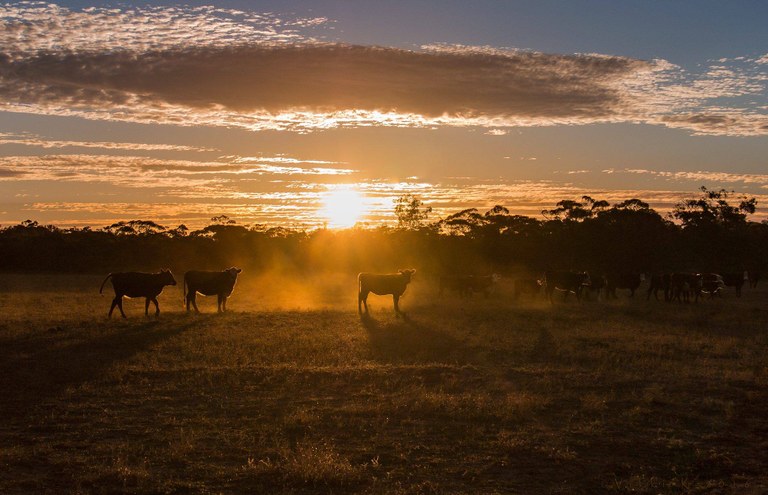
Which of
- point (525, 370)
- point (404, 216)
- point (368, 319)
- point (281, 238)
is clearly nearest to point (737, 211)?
point (404, 216)

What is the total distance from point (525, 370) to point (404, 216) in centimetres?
7564

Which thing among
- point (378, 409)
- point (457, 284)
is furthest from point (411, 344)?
point (457, 284)

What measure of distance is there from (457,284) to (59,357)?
22678mm

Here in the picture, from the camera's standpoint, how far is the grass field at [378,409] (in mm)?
8156

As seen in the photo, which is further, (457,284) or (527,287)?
(457,284)

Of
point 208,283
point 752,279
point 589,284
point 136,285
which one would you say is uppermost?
point 136,285

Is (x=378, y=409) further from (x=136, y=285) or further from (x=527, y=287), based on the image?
(x=527, y=287)

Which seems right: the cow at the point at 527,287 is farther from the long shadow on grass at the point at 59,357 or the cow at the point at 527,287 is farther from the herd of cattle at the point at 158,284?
the long shadow on grass at the point at 59,357

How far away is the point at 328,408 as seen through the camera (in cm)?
1136

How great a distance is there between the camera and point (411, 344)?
738 inches

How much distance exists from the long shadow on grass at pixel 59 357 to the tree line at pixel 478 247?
47.0 meters

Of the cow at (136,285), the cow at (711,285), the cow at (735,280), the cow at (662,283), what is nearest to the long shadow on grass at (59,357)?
the cow at (136,285)

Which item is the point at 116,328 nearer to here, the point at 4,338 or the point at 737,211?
the point at 4,338

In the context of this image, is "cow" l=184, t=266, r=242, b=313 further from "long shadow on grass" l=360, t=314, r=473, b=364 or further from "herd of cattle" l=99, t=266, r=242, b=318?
"long shadow on grass" l=360, t=314, r=473, b=364
